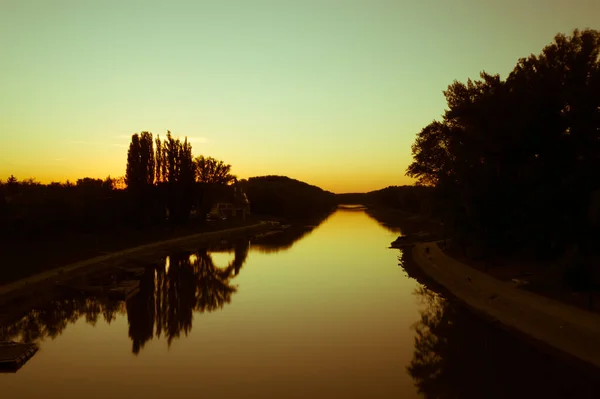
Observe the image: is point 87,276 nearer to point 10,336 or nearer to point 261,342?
point 10,336

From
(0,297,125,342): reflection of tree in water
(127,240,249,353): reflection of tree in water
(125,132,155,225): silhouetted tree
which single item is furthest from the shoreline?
(125,132,155,225): silhouetted tree

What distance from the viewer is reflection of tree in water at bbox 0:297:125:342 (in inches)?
886

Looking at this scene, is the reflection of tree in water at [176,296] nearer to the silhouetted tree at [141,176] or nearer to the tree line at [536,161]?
the silhouetted tree at [141,176]

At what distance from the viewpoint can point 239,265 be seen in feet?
158

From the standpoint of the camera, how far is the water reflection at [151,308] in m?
23.1

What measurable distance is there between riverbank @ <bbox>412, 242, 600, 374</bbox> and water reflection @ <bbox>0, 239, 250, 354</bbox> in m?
14.2

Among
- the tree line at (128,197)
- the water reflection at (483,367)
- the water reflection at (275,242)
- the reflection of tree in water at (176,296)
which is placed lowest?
the water reflection at (483,367)

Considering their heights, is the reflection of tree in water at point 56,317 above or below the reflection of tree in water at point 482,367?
above

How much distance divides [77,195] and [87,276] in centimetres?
1950

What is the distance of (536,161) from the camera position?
30.2 metres

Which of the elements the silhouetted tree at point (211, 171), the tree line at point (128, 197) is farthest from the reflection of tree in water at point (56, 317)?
the silhouetted tree at point (211, 171)

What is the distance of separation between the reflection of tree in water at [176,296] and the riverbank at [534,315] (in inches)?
561

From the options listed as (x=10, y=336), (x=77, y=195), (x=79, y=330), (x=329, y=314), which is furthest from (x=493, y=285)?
(x=77, y=195)

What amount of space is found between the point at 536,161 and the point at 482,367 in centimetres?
1653
